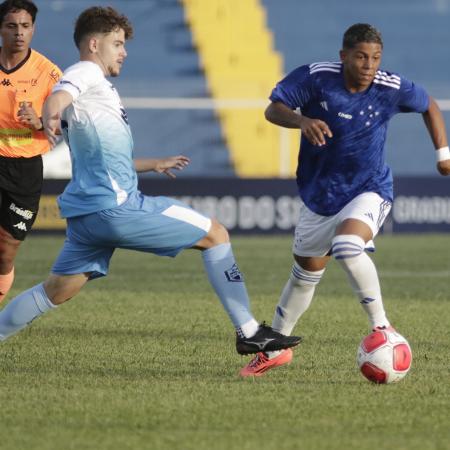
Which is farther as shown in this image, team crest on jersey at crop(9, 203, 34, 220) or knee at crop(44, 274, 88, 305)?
team crest on jersey at crop(9, 203, 34, 220)

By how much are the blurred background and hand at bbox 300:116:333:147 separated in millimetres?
12859

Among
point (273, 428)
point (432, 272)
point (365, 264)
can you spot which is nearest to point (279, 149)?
point (432, 272)

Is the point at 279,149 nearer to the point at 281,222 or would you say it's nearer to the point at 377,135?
the point at 281,222

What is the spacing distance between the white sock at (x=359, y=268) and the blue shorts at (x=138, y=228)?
72cm

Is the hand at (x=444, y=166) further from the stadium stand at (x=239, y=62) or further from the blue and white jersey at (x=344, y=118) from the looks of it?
the stadium stand at (x=239, y=62)

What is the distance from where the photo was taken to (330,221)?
6.85m

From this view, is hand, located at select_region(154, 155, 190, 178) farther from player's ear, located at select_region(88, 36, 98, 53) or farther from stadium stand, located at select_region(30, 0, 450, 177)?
stadium stand, located at select_region(30, 0, 450, 177)

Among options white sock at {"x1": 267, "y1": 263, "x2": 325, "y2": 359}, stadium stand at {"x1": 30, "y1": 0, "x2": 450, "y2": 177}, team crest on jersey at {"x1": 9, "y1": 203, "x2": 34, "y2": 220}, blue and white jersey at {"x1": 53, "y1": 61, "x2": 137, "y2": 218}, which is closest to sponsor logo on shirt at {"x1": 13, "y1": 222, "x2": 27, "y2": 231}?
team crest on jersey at {"x1": 9, "y1": 203, "x2": 34, "y2": 220}

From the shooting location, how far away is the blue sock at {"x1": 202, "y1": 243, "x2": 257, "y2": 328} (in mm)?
6336

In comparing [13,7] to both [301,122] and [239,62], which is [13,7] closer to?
[301,122]

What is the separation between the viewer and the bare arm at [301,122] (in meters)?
6.27

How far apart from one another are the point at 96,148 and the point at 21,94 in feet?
7.09

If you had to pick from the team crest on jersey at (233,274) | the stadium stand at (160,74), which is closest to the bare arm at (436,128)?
the team crest on jersey at (233,274)

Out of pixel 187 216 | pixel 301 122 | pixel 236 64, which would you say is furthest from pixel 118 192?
pixel 236 64
